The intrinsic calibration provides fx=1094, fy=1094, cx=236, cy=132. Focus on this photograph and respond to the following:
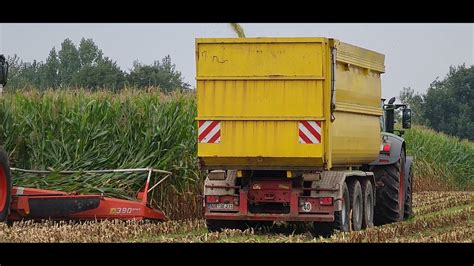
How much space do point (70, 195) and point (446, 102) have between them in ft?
151

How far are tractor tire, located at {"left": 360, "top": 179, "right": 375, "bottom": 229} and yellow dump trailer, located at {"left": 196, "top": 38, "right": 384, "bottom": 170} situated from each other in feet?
7.41

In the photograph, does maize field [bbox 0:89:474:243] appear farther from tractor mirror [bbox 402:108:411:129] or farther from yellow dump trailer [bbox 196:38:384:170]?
tractor mirror [bbox 402:108:411:129]

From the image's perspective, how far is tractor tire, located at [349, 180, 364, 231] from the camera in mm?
16905

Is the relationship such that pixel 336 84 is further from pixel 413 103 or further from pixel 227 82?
pixel 413 103

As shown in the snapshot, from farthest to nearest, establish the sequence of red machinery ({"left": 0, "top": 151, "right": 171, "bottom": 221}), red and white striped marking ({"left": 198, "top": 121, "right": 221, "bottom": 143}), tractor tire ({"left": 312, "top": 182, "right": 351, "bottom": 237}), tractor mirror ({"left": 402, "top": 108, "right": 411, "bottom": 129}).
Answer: tractor mirror ({"left": 402, "top": 108, "right": 411, "bottom": 129}) < red machinery ({"left": 0, "top": 151, "right": 171, "bottom": 221}) < tractor tire ({"left": 312, "top": 182, "right": 351, "bottom": 237}) < red and white striped marking ({"left": 198, "top": 121, "right": 221, "bottom": 143})

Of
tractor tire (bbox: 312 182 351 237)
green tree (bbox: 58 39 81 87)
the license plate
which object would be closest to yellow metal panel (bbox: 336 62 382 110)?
tractor tire (bbox: 312 182 351 237)

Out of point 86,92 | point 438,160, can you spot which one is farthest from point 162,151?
point 438,160

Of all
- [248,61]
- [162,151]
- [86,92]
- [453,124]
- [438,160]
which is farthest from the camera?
[453,124]

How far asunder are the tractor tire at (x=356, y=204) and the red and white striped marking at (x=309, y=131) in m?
1.80

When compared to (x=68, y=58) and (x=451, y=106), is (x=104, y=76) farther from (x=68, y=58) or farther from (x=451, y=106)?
(x=451, y=106)

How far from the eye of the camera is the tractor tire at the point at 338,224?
16062 millimetres

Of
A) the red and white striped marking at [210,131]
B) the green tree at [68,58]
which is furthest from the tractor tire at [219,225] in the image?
the green tree at [68,58]

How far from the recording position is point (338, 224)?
16.1 meters

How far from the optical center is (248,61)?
1563 centimetres
